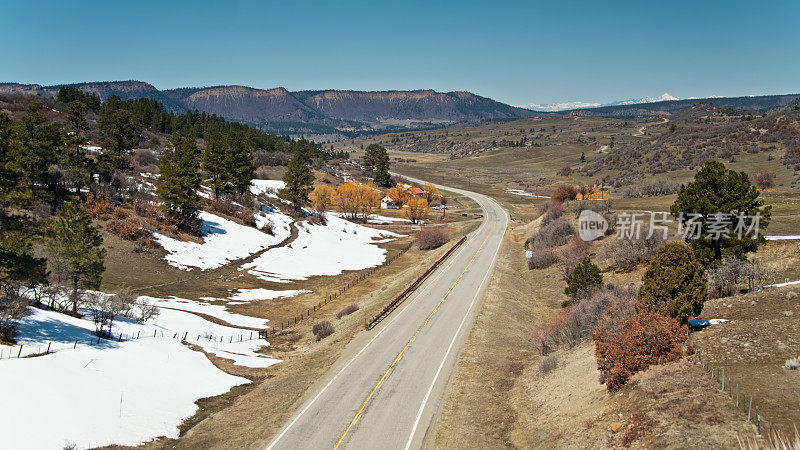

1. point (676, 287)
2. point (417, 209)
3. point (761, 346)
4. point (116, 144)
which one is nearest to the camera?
point (761, 346)

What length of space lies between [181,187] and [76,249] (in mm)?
31555

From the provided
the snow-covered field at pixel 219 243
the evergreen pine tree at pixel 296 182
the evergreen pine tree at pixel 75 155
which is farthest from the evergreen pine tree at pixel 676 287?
the evergreen pine tree at pixel 296 182

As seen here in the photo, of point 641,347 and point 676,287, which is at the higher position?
point 676,287

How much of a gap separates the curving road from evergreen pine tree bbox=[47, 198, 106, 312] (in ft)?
56.0

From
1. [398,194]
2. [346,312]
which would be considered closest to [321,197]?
[398,194]

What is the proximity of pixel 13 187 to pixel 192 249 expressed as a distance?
122 feet

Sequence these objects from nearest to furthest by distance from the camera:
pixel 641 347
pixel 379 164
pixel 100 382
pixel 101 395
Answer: pixel 641 347 < pixel 101 395 < pixel 100 382 < pixel 379 164

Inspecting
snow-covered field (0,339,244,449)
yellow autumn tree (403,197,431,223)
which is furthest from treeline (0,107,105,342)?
yellow autumn tree (403,197,431,223)

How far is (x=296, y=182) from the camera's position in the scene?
303 feet

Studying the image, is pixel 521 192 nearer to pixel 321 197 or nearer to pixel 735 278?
pixel 321 197

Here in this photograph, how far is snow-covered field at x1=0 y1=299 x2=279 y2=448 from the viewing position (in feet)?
52.1

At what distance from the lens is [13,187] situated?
21266mm

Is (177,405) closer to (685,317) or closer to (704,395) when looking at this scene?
(704,395)

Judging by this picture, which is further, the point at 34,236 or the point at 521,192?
the point at 521,192
